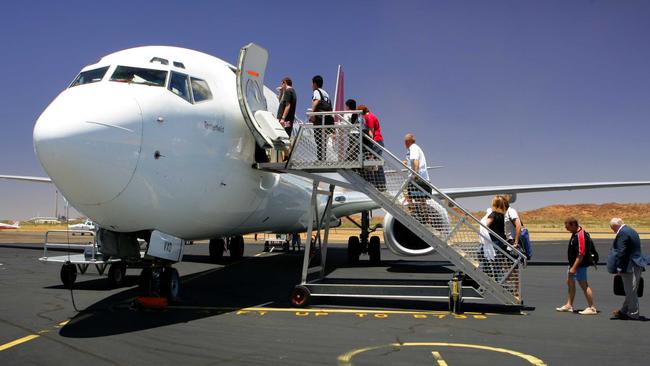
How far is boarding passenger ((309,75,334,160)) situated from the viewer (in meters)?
8.95

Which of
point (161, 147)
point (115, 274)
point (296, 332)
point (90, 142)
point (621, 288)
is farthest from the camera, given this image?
point (115, 274)

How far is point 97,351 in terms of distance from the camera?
571cm

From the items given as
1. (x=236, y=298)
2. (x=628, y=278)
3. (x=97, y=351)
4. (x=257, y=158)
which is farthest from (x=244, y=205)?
(x=628, y=278)

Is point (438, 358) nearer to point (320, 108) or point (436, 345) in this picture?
point (436, 345)

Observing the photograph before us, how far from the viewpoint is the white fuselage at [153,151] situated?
6.48m

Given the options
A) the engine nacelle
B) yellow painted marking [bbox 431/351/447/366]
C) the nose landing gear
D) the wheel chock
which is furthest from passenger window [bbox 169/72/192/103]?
the engine nacelle

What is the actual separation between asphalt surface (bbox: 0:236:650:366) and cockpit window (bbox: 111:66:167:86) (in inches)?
131

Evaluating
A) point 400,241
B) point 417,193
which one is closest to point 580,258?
point 417,193

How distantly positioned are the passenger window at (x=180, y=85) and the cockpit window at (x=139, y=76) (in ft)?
0.43

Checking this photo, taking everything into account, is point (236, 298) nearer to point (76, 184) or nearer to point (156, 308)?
point (156, 308)

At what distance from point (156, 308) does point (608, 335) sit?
6.25 metres

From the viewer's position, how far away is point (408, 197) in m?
8.88

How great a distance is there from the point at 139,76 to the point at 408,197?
4536 millimetres

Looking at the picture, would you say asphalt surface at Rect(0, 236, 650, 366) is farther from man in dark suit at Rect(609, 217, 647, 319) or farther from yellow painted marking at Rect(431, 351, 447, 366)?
man in dark suit at Rect(609, 217, 647, 319)
